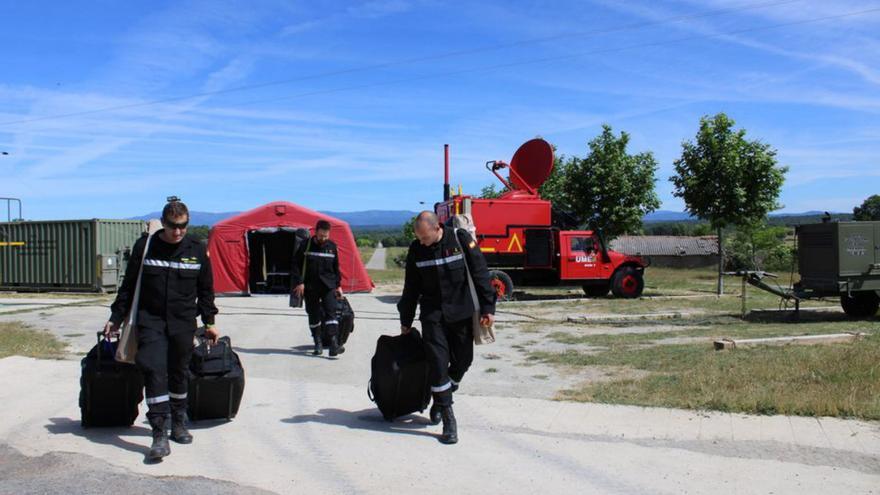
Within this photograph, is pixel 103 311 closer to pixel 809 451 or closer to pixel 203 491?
pixel 203 491

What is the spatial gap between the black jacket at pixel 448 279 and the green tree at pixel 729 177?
16.7m

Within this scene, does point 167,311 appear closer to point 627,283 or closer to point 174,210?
point 174,210

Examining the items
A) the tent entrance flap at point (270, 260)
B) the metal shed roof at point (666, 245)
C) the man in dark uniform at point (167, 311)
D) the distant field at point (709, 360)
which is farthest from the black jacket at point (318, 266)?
the metal shed roof at point (666, 245)

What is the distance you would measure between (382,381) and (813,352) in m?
5.66

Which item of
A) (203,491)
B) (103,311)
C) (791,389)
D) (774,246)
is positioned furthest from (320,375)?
(774,246)

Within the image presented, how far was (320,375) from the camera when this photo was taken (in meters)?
8.45

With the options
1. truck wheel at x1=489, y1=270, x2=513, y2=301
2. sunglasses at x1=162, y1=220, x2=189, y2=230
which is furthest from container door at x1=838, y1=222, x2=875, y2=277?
sunglasses at x1=162, y1=220, x2=189, y2=230

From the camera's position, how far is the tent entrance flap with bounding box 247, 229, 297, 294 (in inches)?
875

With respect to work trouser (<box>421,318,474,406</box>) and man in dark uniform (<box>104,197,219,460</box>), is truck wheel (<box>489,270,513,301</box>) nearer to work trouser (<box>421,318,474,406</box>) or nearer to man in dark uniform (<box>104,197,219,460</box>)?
work trouser (<box>421,318,474,406</box>)

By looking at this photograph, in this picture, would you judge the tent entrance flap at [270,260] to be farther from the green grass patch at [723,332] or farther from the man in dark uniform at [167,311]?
the man in dark uniform at [167,311]

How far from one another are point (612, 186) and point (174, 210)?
69.0ft

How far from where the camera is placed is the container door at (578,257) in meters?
19.5

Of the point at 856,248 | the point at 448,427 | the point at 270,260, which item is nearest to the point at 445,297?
the point at 448,427

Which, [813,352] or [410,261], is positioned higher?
[410,261]
